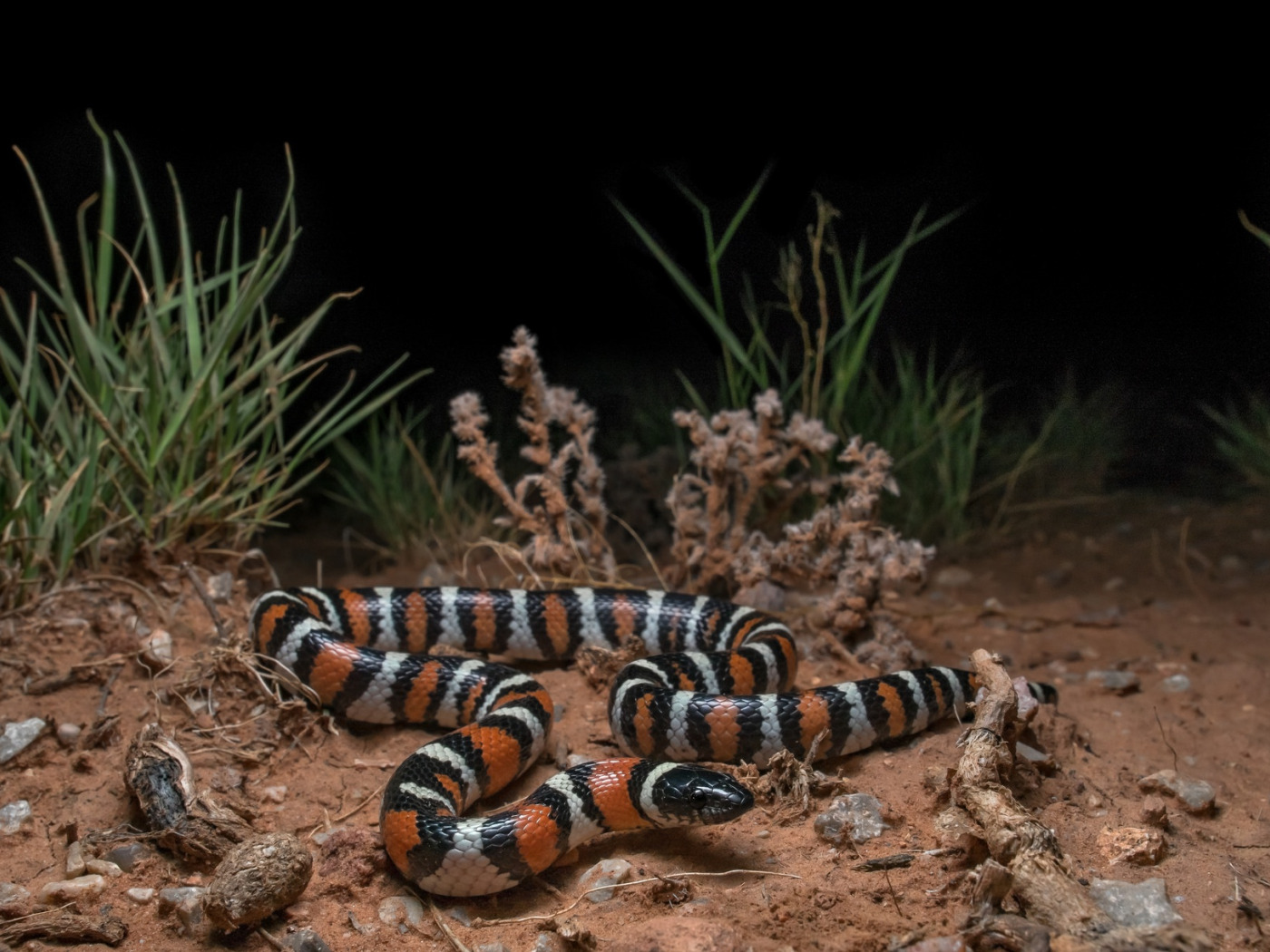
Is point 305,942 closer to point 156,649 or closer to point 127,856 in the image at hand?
point 127,856

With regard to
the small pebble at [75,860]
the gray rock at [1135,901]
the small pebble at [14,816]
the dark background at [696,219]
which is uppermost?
the dark background at [696,219]

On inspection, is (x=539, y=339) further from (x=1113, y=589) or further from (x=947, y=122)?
(x=1113, y=589)

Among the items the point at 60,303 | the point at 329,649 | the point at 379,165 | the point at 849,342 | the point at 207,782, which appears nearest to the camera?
the point at 207,782

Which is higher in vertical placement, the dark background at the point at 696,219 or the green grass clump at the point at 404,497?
the dark background at the point at 696,219

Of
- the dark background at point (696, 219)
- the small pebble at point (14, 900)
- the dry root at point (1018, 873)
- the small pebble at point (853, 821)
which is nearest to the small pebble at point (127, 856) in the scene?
the small pebble at point (14, 900)

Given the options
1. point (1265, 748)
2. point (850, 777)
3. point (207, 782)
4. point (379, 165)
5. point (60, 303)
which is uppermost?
point (379, 165)

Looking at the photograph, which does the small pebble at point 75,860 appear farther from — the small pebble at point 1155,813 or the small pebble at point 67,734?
the small pebble at point 1155,813

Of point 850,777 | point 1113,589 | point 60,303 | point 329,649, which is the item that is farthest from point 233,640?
point 1113,589
